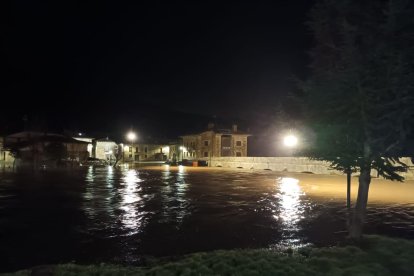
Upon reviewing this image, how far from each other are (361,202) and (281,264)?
115 inches

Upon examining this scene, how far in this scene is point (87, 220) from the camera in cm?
1205

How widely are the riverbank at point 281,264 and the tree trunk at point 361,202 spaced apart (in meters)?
0.72

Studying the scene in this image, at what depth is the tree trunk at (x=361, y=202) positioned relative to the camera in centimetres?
810

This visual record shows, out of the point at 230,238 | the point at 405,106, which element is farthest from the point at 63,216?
the point at 405,106

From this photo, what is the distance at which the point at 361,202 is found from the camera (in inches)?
327

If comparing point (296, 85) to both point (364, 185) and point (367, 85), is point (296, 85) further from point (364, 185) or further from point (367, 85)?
point (364, 185)

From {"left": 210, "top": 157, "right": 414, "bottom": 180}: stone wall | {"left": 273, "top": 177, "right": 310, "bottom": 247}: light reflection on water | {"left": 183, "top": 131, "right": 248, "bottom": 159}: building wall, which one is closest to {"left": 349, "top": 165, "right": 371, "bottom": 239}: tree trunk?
{"left": 273, "top": 177, "right": 310, "bottom": 247}: light reflection on water

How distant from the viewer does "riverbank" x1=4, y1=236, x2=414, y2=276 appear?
20.1 ft

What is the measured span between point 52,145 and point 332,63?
5129 centimetres

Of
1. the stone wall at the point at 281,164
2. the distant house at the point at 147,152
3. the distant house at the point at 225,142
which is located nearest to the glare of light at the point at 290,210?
the stone wall at the point at 281,164

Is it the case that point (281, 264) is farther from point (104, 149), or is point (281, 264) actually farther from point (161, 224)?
point (104, 149)

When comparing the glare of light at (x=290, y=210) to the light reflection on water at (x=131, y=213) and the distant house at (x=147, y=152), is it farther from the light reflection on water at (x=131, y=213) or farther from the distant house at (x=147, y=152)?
the distant house at (x=147, y=152)

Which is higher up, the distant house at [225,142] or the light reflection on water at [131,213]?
the distant house at [225,142]

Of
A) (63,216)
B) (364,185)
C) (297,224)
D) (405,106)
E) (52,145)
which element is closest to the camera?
(405,106)
